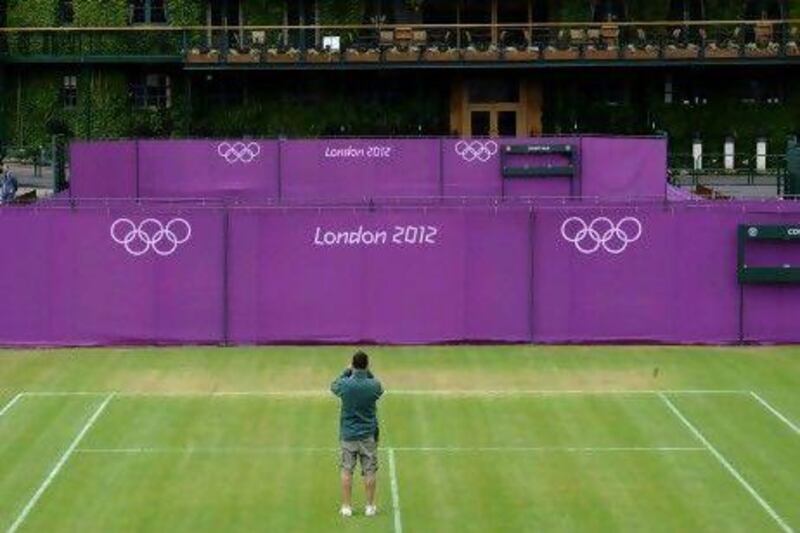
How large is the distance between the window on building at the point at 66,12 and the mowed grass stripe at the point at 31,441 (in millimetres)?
40081

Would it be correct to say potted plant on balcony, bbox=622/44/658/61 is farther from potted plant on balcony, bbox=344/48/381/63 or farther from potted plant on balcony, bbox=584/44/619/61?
potted plant on balcony, bbox=344/48/381/63

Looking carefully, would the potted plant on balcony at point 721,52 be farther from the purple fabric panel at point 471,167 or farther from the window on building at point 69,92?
the window on building at point 69,92

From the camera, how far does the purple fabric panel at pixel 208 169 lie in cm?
4972

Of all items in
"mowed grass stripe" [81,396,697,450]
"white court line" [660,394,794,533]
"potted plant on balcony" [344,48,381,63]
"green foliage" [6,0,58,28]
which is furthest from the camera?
"green foliage" [6,0,58,28]

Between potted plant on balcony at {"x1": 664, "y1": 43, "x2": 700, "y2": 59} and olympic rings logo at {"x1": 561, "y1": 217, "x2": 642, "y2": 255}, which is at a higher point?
potted plant on balcony at {"x1": 664, "y1": 43, "x2": 700, "y2": 59}

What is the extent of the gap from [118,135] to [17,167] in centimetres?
471

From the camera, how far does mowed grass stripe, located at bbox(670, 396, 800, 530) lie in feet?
71.0

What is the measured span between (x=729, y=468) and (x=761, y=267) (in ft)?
34.7

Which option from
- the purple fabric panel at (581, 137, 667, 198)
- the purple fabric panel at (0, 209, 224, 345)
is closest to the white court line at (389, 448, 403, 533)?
the purple fabric panel at (0, 209, 224, 345)

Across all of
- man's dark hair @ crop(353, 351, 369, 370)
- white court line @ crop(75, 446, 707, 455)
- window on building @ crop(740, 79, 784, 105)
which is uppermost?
window on building @ crop(740, 79, 784, 105)

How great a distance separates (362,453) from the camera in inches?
789

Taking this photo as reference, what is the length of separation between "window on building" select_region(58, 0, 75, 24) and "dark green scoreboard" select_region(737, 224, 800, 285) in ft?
128

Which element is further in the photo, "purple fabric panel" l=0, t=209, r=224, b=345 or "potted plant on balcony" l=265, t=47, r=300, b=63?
"potted plant on balcony" l=265, t=47, r=300, b=63

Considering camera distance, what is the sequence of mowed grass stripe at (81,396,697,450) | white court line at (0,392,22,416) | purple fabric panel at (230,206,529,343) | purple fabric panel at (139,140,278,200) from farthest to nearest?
purple fabric panel at (139,140,278,200) → purple fabric panel at (230,206,529,343) → white court line at (0,392,22,416) → mowed grass stripe at (81,396,697,450)
